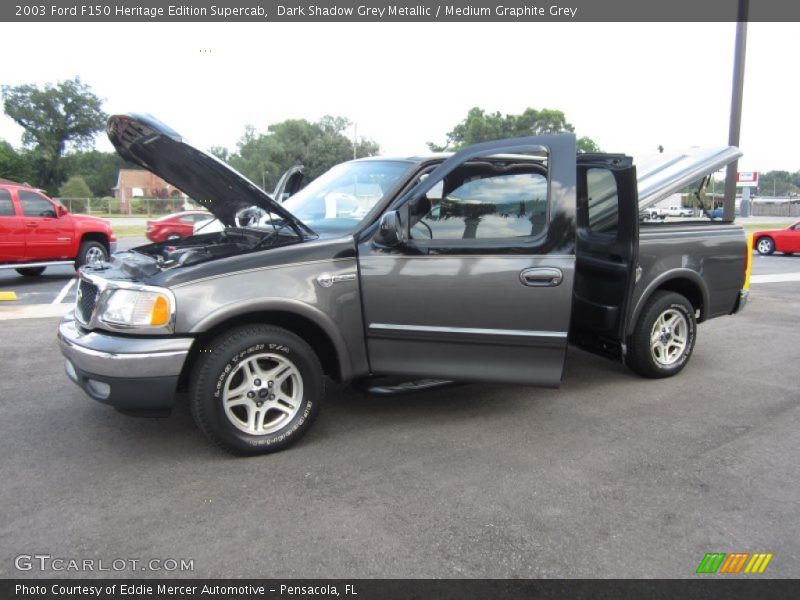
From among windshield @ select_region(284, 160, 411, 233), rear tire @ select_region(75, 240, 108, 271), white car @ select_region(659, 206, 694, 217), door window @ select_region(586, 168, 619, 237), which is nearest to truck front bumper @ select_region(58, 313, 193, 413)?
windshield @ select_region(284, 160, 411, 233)

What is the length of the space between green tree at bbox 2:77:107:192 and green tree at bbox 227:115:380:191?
12663mm

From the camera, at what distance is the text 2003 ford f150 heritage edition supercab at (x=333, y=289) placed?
3406mm

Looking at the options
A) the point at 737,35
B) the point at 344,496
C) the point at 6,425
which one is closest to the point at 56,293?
the point at 6,425

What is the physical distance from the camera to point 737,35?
30.7ft

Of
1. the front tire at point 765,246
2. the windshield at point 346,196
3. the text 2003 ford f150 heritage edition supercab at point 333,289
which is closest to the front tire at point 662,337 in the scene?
the text 2003 ford f150 heritage edition supercab at point 333,289

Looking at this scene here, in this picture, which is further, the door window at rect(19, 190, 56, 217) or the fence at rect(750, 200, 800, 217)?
the fence at rect(750, 200, 800, 217)

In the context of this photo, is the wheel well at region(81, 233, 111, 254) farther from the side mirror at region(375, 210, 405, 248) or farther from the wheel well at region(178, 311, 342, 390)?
the side mirror at region(375, 210, 405, 248)

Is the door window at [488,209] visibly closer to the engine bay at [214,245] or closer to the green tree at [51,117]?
the engine bay at [214,245]

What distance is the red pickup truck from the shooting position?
11141 mm

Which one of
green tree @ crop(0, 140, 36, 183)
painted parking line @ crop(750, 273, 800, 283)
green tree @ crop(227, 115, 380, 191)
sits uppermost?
green tree @ crop(227, 115, 380, 191)

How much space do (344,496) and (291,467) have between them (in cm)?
48

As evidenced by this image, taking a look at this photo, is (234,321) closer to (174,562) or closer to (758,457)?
(174,562)
